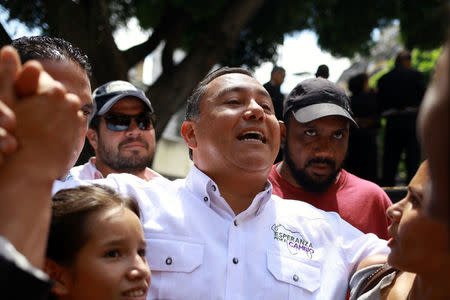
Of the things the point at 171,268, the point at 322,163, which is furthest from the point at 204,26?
the point at 171,268

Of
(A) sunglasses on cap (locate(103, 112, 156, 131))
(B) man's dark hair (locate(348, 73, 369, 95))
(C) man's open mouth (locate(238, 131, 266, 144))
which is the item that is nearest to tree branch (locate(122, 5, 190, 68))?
(B) man's dark hair (locate(348, 73, 369, 95))

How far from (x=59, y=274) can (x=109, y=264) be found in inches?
6.5

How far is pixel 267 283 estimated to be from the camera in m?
2.20

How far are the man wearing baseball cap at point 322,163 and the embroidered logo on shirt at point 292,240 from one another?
0.76m

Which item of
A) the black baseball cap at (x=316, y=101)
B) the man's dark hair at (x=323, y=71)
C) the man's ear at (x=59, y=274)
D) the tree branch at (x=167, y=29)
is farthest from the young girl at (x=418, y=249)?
the tree branch at (x=167, y=29)

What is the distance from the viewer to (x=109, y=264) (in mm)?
1761

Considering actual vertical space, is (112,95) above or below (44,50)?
below

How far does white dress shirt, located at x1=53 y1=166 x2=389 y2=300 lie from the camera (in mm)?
2143

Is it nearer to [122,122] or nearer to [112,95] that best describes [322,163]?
[122,122]

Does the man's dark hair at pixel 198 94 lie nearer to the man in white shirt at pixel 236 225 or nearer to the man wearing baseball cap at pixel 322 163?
the man in white shirt at pixel 236 225

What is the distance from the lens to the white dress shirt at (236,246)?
2.14m

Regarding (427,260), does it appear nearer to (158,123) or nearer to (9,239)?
(9,239)

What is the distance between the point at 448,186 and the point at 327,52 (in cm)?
993

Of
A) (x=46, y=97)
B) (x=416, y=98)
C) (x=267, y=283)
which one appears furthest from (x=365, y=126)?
(x=46, y=97)
